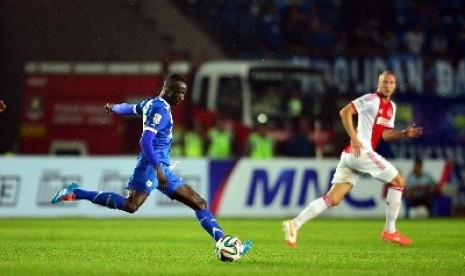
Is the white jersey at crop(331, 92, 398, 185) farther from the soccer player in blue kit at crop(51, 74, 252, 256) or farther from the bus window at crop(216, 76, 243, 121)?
the bus window at crop(216, 76, 243, 121)

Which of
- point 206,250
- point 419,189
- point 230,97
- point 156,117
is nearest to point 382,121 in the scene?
point 206,250

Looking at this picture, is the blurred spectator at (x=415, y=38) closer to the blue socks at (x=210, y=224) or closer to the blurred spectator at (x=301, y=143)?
the blurred spectator at (x=301, y=143)

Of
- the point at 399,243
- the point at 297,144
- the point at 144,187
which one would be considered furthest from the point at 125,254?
the point at 297,144

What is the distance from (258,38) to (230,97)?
458 cm

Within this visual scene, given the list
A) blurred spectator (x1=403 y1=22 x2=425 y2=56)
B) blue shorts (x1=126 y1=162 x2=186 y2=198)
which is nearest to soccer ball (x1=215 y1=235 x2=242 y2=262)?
blue shorts (x1=126 y1=162 x2=186 y2=198)

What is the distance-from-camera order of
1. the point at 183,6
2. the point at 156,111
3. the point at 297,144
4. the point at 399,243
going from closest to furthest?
the point at 156,111, the point at 399,243, the point at 297,144, the point at 183,6

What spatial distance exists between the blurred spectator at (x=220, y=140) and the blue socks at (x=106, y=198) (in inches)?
530

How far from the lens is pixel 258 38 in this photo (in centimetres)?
Result: 2978

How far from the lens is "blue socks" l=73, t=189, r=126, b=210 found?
11.0 metres

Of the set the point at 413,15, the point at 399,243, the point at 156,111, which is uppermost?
the point at 413,15

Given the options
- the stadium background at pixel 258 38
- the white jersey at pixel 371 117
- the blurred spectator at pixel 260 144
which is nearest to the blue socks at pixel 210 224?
the white jersey at pixel 371 117

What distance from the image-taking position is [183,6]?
97.5 ft

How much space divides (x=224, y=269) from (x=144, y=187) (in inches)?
64.6

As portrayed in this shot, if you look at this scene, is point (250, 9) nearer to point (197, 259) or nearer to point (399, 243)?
point (399, 243)
